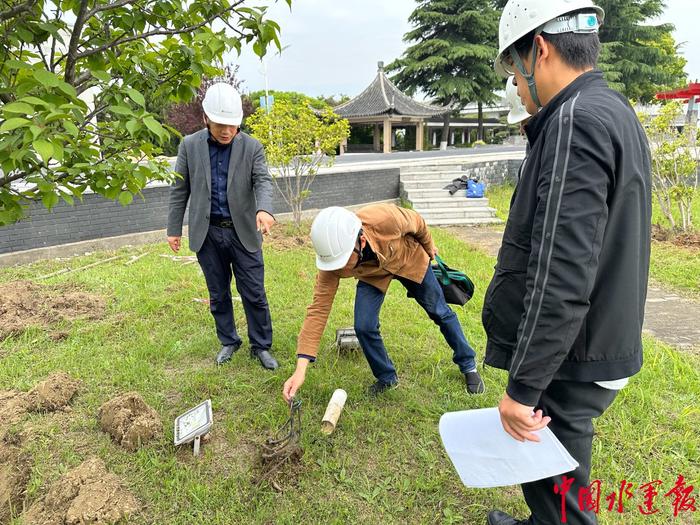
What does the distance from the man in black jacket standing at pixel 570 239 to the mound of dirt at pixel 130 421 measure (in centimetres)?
199

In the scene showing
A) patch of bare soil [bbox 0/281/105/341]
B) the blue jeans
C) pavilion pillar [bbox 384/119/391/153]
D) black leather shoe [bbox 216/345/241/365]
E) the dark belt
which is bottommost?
black leather shoe [bbox 216/345/241/365]

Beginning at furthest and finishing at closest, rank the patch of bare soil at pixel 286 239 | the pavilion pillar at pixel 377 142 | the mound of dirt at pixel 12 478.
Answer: the pavilion pillar at pixel 377 142
the patch of bare soil at pixel 286 239
the mound of dirt at pixel 12 478

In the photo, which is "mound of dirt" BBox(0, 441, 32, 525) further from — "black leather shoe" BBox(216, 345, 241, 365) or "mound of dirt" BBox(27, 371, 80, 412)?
"black leather shoe" BBox(216, 345, 241, 365)

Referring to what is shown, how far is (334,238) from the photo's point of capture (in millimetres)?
2127

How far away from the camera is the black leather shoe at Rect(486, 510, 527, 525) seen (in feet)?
6.22

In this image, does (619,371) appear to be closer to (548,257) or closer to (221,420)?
(548,257)

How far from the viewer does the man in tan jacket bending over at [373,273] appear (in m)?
2.15

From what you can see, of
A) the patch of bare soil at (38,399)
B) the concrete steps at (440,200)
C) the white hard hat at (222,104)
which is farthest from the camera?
the concrete steps at (440,200)

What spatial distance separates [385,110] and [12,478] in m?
26.9

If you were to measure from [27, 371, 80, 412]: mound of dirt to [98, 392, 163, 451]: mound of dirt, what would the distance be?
33cm

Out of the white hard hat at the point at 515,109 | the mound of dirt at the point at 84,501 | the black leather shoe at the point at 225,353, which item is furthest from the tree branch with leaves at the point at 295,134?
the mound of dirt at the point at 84,501

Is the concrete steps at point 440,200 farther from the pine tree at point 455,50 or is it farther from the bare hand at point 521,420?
the pine tree at point 455,50

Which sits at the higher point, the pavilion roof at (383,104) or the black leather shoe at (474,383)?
the pavilion roof at (383,104)

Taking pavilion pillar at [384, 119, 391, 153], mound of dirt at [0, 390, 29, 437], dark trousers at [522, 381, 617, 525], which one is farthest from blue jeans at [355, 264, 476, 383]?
pavilion pillar at [384, 119, 391, 153]
